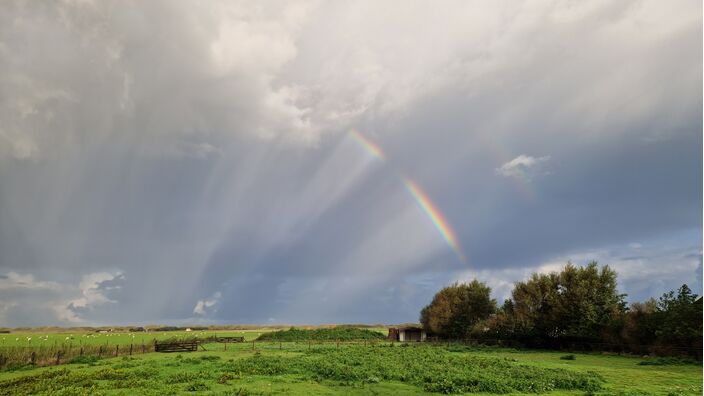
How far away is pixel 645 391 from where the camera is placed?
28047 mm

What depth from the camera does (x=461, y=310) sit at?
335 ft

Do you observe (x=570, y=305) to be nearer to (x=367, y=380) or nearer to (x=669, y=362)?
(x=669, y=362)

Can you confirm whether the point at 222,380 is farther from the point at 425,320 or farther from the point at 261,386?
the point at 425,320

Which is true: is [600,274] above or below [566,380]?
above

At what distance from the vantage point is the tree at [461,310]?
10125 centimetres

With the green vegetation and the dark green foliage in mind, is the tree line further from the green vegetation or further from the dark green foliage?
the green vegetation

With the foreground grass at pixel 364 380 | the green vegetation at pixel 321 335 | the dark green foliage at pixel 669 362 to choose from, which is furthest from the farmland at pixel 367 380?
the green vegetation at pixel 321 335

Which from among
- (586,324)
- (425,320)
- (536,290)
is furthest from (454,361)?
(425,320)

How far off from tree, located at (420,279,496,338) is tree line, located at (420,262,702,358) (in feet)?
0.72

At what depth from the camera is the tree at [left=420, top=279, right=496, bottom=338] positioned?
10125cm

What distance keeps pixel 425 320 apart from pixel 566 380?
87.8 metres

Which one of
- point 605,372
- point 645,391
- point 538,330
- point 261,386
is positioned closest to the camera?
point 645,391

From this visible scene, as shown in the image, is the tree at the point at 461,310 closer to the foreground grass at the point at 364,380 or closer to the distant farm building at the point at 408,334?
the distant farm building at the point at 408,334

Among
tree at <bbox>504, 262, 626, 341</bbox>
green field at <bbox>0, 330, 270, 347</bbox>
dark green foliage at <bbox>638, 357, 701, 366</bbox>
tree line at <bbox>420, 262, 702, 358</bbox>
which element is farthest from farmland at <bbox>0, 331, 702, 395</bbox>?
green field at <bbox>0, 330, 270, 347</bbox>
